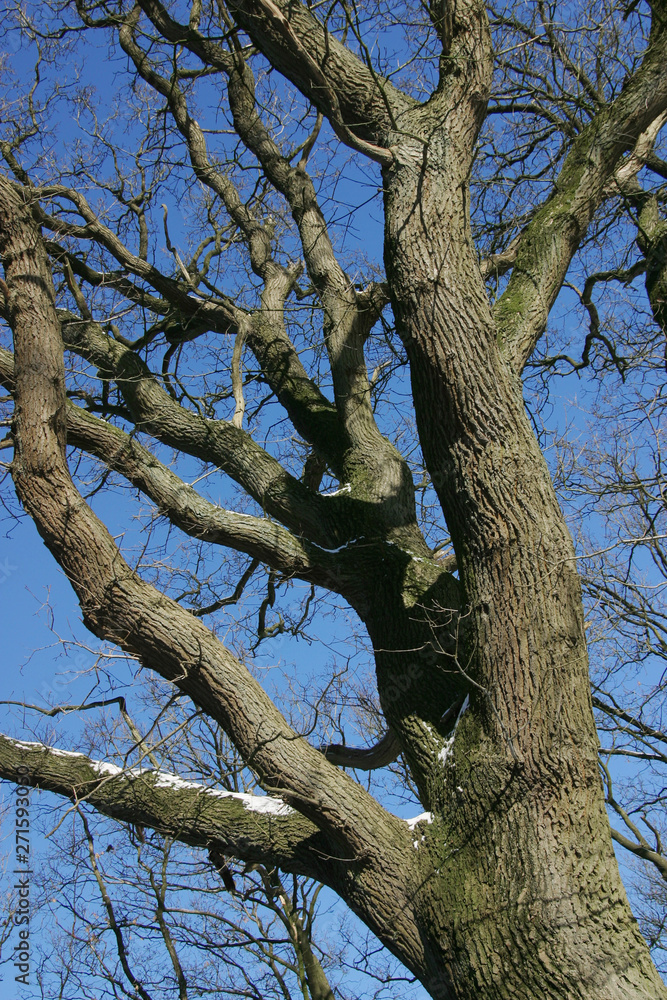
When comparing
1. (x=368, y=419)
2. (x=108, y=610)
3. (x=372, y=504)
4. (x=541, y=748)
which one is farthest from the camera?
(x=368, y=419)

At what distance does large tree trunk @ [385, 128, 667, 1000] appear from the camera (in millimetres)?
3033

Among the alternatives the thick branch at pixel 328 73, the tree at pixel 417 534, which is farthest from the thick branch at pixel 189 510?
the thick branch at pixel 328 73

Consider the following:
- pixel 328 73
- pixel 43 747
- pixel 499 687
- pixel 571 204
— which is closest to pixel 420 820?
pixel 499 687

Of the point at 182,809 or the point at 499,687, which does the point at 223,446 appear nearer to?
the point at 182,809

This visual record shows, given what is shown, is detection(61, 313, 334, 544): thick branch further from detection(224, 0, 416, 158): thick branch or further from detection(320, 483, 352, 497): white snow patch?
detection(224, 0, 416, 158): thick branch

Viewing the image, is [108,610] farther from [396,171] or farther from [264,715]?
[396,171]

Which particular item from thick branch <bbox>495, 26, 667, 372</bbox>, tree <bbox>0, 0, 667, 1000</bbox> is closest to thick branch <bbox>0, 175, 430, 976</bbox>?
tree <bbox>0, 0, 667, 1000</bbox>

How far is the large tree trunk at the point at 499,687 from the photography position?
9.95 feet

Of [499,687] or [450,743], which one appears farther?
[450,743]

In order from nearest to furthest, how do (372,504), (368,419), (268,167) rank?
(372,504), (368,419), (268,167)

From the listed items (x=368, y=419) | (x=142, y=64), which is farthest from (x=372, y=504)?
(x=142, y=64)

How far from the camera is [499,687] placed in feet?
11.2

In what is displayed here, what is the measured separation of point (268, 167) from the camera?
6344 mm

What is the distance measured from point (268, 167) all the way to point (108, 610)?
168 inches
